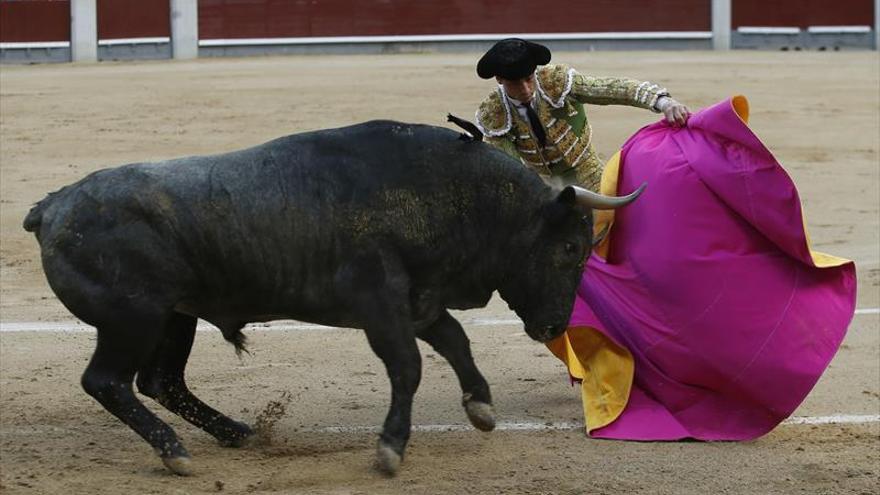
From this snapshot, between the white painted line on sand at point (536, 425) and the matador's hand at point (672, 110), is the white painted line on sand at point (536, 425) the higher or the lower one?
the lower one

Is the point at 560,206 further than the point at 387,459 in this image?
Yes

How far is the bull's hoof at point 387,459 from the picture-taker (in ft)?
13.0

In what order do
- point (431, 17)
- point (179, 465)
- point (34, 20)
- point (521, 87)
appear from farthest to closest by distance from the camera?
point (431, 17) → point (34, 20) → point (521, 87) → point (179, 465)

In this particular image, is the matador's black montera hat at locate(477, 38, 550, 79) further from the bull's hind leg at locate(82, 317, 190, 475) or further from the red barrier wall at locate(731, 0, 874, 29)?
the red barrier wall at locate(731, 0, 874, 29)

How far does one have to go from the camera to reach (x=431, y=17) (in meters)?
18.8

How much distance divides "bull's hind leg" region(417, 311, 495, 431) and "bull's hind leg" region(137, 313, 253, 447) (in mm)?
574

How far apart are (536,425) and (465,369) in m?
0.53

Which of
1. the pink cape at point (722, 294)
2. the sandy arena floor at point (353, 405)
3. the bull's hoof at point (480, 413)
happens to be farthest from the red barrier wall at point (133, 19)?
the bull's hoof at point (480, 413)

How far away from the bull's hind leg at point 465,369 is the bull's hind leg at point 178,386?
57cm

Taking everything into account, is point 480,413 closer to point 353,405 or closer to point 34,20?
point 353,405

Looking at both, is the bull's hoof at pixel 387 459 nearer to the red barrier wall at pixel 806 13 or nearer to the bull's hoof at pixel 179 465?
the bull's hoof at pixel 179 465

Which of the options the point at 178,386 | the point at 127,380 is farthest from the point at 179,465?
the point at 178,386

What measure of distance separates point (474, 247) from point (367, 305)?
346 millimetres

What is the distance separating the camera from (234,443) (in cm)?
431
